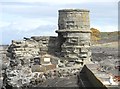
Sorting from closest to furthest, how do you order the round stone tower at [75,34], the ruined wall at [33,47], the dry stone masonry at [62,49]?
1. the dry stone masonry at [62,49]
2. the round stone tower at [75,34]
3. the ruined wall at [33,47]

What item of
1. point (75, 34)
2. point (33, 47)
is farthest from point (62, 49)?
point (33, 47)

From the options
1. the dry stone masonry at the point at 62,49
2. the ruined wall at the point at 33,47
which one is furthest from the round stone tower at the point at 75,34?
the ruined wall at the point at 33,47

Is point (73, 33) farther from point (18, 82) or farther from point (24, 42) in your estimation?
point (18, 82)

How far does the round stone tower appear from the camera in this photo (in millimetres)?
29938

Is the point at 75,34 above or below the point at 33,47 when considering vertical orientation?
above

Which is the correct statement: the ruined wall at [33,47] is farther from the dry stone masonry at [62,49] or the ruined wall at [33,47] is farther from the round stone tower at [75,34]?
the round stone tower at [75,34]

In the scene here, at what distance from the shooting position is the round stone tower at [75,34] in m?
29.9

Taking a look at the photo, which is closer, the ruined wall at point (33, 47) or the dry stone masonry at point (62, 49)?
the dry stone masonry at point (62, 49)

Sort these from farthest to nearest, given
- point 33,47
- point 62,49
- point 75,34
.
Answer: point 33,47, point 62,49, point 75,34

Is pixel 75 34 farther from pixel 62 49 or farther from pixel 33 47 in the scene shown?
pixel 33 47

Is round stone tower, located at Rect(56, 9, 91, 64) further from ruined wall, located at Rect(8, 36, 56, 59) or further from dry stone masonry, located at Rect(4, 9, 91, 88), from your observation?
ruined wall, located at Rect(8, 36, 56, 59)

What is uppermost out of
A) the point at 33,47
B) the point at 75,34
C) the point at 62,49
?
the point at 75,34

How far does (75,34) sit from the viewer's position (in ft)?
99.3

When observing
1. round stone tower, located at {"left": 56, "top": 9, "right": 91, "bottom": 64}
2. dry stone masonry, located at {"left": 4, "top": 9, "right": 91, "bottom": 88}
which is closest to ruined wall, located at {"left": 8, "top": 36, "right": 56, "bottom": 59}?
dry stone masonry, located at {"left": 4, "top": 9, "right": 91, "bottom": 88}
